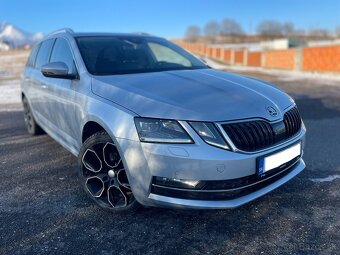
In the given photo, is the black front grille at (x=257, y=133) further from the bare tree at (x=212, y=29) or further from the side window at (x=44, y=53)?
the bare tree at (x=212, y=29)

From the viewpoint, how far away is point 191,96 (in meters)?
2.60

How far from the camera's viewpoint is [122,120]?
2.50 meters

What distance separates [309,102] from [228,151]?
24.0 ft

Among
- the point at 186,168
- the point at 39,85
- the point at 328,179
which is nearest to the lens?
the point at 186,168

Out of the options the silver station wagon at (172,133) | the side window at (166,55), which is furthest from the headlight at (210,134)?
the side window at (166,55)

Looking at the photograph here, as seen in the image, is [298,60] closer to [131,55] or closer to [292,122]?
[131,55]

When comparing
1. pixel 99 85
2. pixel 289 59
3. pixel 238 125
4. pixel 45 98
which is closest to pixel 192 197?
pixel 238 125

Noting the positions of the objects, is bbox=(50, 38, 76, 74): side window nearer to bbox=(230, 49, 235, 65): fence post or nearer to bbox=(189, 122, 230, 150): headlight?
bbox=(189, 122, 230, 150): headlight

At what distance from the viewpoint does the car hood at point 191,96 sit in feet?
7.85

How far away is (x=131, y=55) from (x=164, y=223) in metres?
2.07

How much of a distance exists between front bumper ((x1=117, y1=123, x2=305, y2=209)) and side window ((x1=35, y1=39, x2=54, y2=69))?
2.77 m

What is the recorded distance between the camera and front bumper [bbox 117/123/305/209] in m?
2.26

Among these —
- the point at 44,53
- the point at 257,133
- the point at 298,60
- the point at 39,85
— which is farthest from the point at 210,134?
the point at 298,60

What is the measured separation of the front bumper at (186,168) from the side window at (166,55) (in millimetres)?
2016
